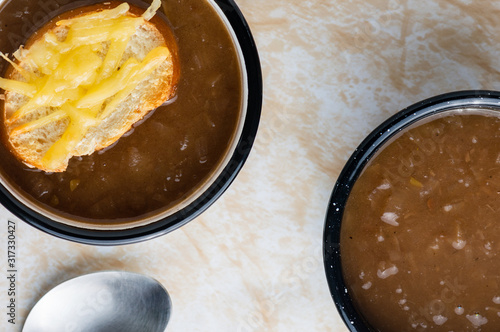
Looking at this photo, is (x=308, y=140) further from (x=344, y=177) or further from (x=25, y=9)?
(x=25, y=9)

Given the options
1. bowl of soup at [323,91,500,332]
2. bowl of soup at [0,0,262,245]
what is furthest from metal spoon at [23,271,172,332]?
bowl of soup at [323,91,500,332]

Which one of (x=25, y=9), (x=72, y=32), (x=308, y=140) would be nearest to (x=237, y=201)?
(x=308, y=140)

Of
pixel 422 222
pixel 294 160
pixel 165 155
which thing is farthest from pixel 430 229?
pixel 165 155

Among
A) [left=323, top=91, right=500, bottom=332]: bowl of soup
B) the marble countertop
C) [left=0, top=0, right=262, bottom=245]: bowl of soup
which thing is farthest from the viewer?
the marble countertop

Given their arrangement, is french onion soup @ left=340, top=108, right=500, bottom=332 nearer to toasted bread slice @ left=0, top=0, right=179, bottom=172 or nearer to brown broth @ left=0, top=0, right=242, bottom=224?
brown broth @ left=0, top=0, right=242, bottom=224

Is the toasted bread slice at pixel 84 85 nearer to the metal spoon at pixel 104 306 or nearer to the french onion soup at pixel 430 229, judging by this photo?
the metal spoon at pixel 104 306

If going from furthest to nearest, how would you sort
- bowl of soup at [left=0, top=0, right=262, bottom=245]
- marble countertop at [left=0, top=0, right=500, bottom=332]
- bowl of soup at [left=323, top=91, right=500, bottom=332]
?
marble countertop at [left=0, top=0, right=500, bottom=332] < bowl of soup at [left=0, top=0, right=262, bottom=245] < bowl of soup at [left=323, top=91, right=500, bottom=332]

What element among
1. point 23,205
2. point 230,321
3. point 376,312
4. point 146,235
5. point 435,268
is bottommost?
point 230,321
